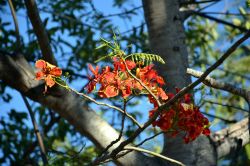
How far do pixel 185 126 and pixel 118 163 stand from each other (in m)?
0.57

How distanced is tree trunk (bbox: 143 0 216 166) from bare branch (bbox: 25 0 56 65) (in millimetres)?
585

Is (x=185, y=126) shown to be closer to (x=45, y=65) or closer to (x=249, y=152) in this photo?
(x=45, y=65)

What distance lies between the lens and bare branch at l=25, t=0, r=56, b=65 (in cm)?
215

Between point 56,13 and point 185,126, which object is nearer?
point 185,126

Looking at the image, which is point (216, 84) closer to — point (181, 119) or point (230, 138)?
point (181, 119)

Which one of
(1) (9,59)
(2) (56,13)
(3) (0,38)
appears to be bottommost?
(1) (9,59)

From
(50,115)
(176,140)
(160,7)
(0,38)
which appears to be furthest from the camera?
→ (50,115)

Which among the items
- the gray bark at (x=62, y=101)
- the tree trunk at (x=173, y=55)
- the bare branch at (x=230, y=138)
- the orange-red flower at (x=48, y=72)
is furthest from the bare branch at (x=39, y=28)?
the bare branch at (x=230, y=138)

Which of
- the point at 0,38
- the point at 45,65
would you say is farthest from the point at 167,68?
the point at 0,38

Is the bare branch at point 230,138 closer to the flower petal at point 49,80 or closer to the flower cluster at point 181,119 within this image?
the flower cluster at point 181,119

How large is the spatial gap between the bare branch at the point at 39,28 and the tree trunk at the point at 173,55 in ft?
1.92

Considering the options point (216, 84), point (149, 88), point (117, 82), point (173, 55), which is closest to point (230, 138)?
point (173, 55)

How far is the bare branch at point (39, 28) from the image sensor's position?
7.04 feet

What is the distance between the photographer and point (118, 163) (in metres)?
2.17
